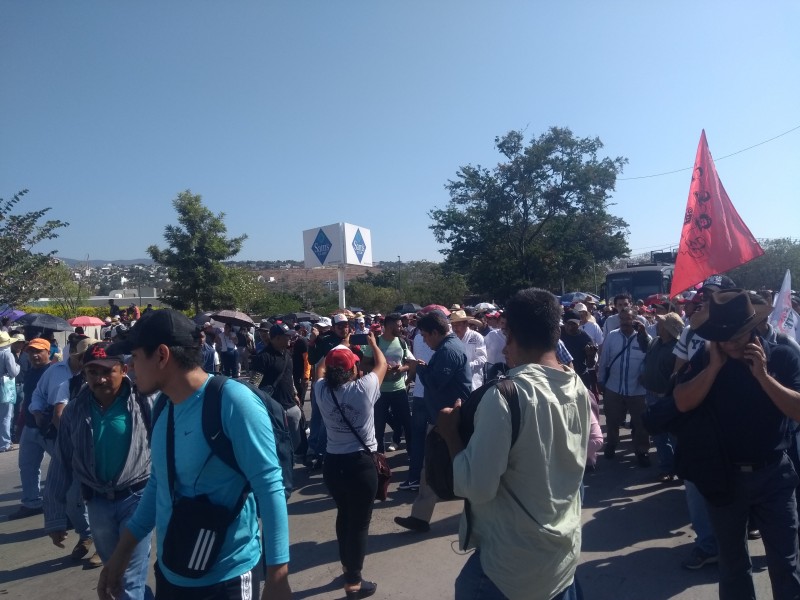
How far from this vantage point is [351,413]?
455 cm

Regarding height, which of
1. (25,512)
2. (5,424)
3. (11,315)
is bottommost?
(25,512)

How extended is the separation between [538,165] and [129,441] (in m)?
30.8

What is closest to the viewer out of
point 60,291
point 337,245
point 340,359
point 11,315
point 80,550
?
point 340,359

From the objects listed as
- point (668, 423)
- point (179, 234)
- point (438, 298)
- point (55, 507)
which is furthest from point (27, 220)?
point (438, 298)

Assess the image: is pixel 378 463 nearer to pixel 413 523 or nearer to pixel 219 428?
pixel 413 523

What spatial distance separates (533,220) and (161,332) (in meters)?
32.1

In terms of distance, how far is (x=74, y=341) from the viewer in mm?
6559

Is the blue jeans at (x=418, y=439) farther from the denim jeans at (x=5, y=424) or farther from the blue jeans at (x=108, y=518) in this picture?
the denim jeans at (x=5, y=424)

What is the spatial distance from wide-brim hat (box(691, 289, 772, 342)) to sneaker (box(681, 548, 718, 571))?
2.46 meters

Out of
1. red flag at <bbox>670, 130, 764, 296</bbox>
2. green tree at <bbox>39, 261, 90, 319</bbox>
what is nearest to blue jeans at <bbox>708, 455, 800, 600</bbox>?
red flag at <bbox>670, 130, 764, 296</bbox>

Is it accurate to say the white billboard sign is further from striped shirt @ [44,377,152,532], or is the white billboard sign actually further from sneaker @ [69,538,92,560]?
striped shirt @ [44,377,152,532]

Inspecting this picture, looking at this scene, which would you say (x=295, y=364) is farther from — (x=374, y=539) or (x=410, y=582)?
(x=410, y=582)

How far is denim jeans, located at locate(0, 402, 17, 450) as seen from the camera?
10.3 m

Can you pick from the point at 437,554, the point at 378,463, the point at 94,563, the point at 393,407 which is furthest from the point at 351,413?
the point at 393,407
